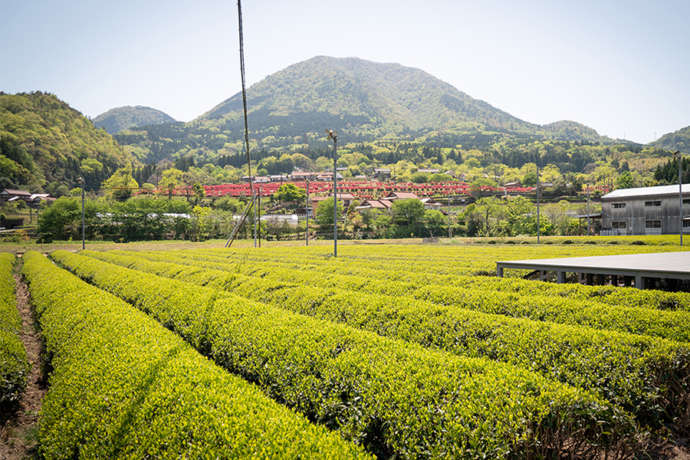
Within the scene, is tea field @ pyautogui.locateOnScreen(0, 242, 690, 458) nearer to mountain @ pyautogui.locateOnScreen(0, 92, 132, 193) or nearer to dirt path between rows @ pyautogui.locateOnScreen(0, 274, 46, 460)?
dirt path between rows @ pyautogui.locateOnScreen(0, 274, 46, 460)

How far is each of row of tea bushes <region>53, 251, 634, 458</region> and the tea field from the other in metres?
0.02

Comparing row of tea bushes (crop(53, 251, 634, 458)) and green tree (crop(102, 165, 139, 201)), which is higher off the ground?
green tree (crop(102, 165, 139, 201))

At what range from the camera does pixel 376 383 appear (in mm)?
4312

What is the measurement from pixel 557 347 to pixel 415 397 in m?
2.70

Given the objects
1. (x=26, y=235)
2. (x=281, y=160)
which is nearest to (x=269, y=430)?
(x=26, y=235)

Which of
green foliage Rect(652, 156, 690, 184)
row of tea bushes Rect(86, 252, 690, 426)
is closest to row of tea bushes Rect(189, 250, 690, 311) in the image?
row of tea bushes Rect(86, 252, 690, 426)

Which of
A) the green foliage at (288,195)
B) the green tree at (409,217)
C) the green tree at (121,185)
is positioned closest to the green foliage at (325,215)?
the green tree at (409,217)

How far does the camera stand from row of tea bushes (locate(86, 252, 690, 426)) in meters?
4.50

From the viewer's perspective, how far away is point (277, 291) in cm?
1016

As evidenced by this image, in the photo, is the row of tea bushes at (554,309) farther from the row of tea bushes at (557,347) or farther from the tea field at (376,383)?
the row of tea bushes at (557,347)

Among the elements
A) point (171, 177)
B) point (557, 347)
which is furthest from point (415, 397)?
point (171, 177)

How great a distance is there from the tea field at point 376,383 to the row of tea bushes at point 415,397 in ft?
0.07

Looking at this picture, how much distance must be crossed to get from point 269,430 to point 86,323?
6152 mm

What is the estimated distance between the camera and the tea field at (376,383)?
3568 millimetres
